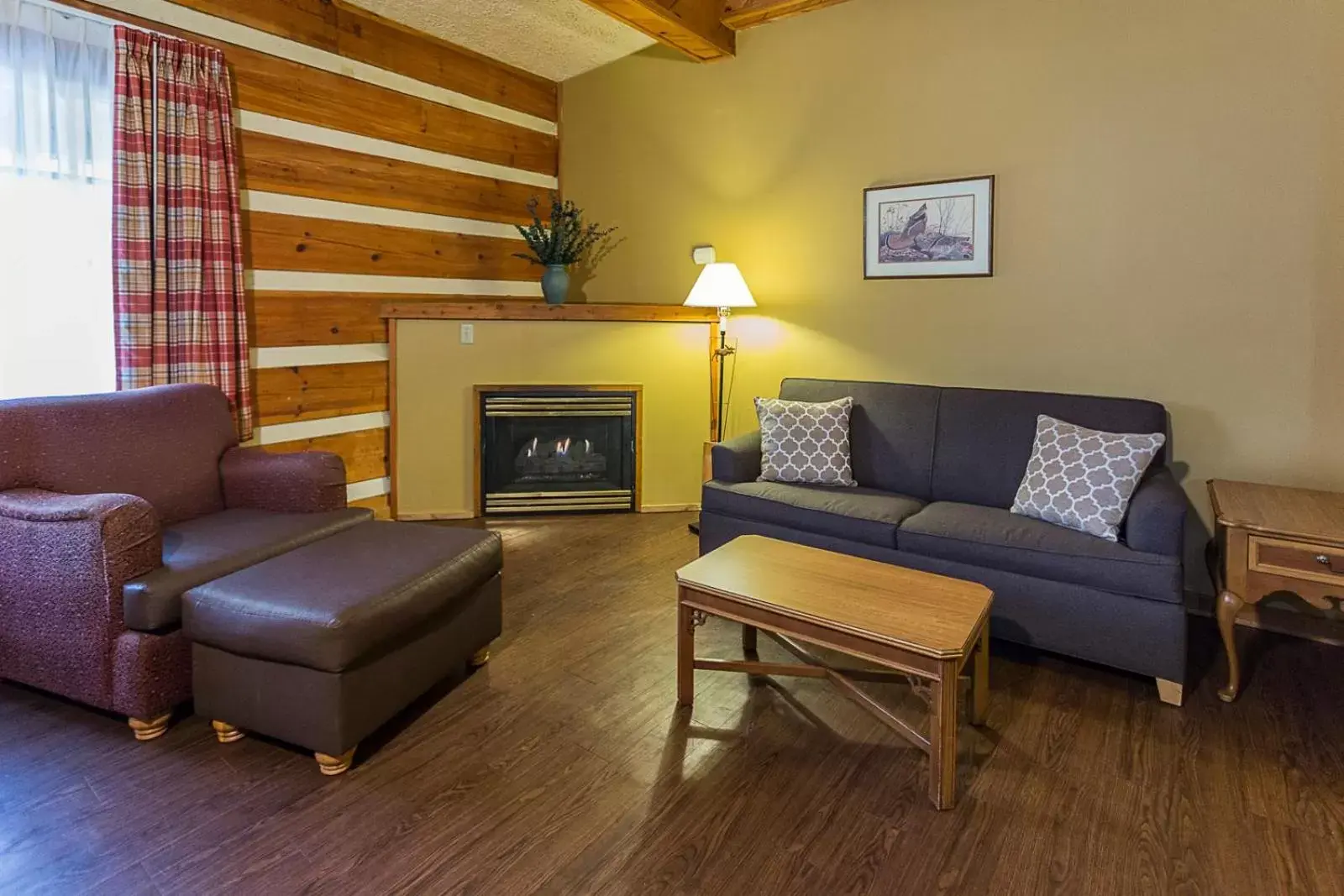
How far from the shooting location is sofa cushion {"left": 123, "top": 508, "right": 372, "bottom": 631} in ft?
6.91

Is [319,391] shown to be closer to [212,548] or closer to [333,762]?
[212,548]

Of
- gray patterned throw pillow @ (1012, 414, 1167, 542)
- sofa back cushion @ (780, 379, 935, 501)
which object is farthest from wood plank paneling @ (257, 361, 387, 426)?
gray patterned throw pillow @ (1012, 414, 1167, 542)

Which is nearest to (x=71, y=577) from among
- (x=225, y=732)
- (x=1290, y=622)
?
(x=225, y=732)

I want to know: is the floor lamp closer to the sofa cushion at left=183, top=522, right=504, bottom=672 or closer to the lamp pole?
the lamp pole

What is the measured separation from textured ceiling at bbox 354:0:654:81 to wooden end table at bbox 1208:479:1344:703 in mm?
3695

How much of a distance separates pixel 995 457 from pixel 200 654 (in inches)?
116

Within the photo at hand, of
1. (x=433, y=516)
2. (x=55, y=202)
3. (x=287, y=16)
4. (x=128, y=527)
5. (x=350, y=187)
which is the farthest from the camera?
(x=433, y=516)

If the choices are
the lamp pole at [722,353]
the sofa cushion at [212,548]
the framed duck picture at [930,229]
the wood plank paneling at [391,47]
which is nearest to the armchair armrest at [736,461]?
the lamp pole at [722,353]

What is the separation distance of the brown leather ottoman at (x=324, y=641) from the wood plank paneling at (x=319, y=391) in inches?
66.3

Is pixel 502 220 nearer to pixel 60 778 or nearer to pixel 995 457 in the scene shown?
pixel 995 457

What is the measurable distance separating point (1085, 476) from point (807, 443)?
1.15 meters

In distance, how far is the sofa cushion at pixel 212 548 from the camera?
211cm

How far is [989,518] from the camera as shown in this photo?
2.85 meters

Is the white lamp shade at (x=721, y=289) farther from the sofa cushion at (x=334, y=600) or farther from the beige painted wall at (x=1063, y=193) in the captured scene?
the sofa cushion at (x=334, y=600)
